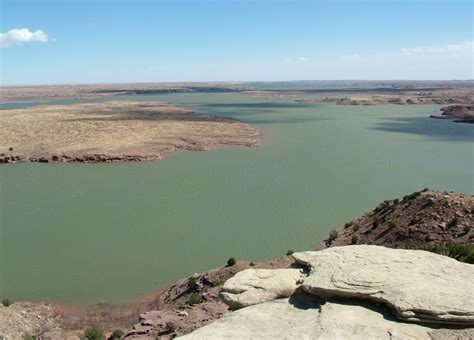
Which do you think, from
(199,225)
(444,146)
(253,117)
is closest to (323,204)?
(199,225)

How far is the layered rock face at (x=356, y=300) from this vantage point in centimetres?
1091

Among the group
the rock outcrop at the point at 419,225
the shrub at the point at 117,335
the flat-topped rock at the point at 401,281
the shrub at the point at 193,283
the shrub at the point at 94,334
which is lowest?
the shrub at the point at 117,335

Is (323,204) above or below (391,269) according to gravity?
below

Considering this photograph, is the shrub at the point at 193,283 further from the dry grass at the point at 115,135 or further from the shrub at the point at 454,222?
the dry grass at the point at 115,135

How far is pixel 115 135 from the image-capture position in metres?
63.3

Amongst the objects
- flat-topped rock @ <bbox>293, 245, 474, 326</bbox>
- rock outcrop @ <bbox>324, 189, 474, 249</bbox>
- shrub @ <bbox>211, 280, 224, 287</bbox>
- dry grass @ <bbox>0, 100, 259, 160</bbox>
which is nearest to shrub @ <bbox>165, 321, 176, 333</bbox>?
shrub @ <bbox>211, 280, 224, 287</bbox>

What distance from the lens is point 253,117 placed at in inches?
3676

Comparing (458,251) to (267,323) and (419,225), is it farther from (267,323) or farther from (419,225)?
(267,323)

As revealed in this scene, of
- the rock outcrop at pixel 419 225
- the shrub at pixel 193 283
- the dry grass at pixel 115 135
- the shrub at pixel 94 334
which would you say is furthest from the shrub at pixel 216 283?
the dry grass at pixel 115 135

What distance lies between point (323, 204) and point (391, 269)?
63.5 feet

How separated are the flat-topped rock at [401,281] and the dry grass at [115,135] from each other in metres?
39.1

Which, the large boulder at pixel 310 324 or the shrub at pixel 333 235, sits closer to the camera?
the large boulder at pixel 310 324

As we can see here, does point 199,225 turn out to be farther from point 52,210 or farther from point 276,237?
point 52,210

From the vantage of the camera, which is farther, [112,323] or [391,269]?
[112,323]
